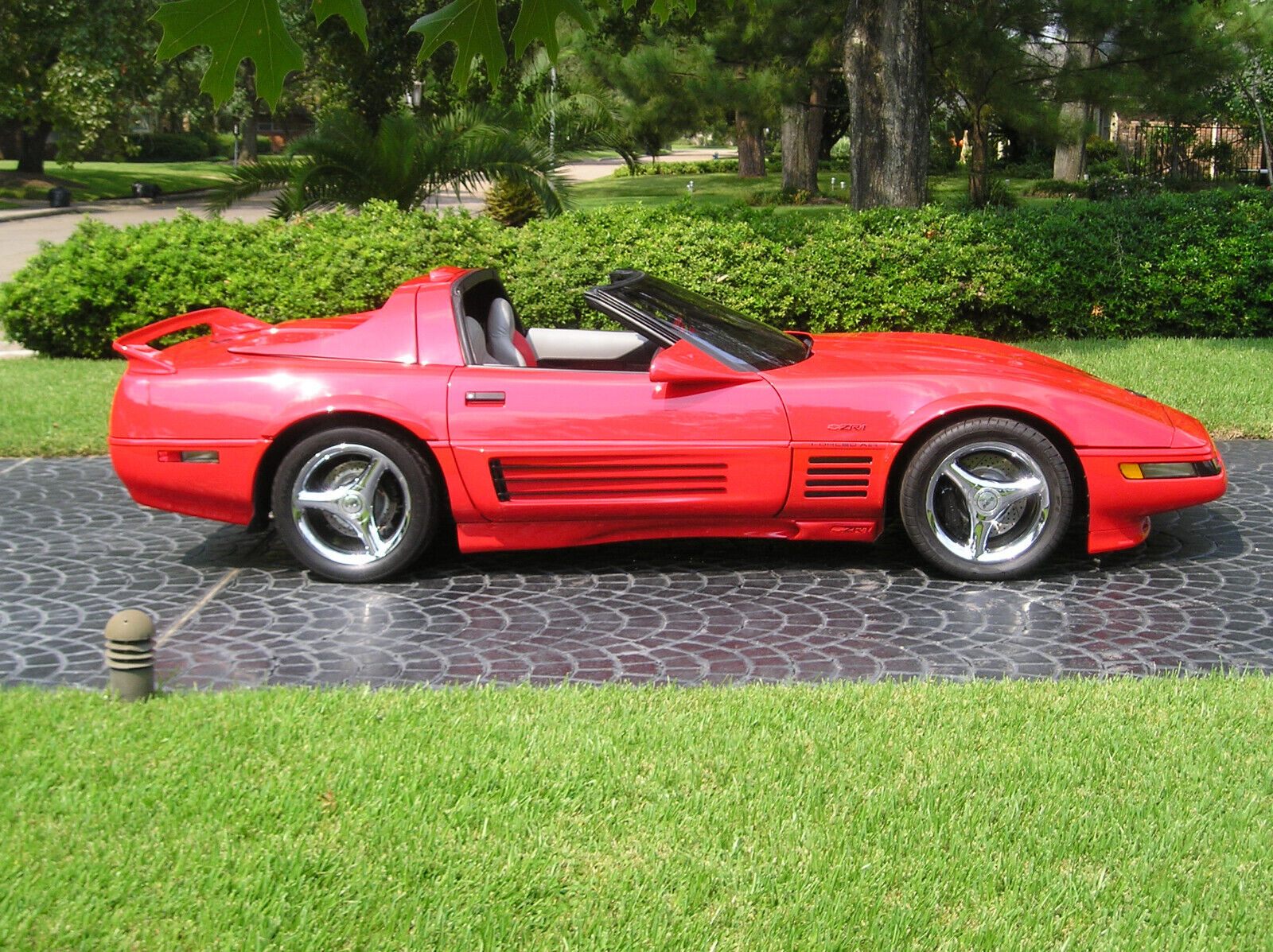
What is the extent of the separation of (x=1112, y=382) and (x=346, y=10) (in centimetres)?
710

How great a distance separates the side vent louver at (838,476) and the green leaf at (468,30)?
6.97ft

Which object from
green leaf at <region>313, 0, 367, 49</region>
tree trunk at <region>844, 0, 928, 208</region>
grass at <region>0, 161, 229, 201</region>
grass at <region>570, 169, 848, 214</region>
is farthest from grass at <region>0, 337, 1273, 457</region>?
grass at <region>0, 161, 229, 201</region>

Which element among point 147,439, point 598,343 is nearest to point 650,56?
point 598,343

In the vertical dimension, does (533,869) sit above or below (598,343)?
below

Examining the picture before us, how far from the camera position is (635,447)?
17.9 ft

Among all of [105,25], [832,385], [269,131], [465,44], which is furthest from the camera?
[269,131]

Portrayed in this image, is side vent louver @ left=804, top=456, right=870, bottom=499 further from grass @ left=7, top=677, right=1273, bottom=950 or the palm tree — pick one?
the palm tree

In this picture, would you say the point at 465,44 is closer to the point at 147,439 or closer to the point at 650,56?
the point at 147,439

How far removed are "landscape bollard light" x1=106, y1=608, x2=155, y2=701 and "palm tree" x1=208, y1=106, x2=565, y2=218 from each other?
367 inches

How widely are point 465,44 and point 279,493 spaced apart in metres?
2.21

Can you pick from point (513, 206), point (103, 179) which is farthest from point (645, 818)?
point (103, 179)

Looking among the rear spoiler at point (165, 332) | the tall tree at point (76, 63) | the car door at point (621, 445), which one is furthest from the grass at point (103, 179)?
the car door at point (621, 445)

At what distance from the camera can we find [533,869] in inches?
125

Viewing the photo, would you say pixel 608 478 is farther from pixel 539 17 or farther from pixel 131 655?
pixel 131 655
